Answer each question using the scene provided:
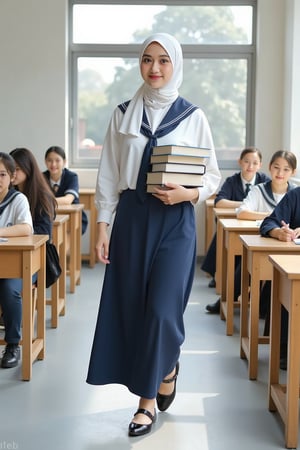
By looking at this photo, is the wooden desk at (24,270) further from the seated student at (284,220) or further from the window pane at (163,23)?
the window pane at (163,23)

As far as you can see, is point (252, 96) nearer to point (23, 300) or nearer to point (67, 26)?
point (67, 26)

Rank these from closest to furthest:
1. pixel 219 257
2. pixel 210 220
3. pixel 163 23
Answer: pixel 219 257
pixel 210 220
pixel 163 23

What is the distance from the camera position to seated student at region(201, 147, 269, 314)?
19.4 ft

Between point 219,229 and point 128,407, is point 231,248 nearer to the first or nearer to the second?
point 219,229

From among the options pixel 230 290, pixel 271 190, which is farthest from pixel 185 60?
pixel 230 290

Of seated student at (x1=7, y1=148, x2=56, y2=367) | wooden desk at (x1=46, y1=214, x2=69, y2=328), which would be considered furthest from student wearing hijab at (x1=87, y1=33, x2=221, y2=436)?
wooden desk at (x1=46, y1=214, x2=69, y2=328)

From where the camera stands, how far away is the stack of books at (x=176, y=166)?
275 centimetres

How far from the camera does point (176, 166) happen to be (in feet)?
9.09

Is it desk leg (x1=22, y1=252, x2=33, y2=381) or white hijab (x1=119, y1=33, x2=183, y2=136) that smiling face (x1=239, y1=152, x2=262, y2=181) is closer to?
desk leg (x1=22, y1=252, x2=33, y2=381)

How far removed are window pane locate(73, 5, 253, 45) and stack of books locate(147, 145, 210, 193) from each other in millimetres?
5157

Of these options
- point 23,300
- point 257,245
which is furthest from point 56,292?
point 257,245

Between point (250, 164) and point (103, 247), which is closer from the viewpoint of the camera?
point (103, 247)

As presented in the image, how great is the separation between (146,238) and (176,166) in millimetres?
288

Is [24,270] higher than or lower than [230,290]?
higher
